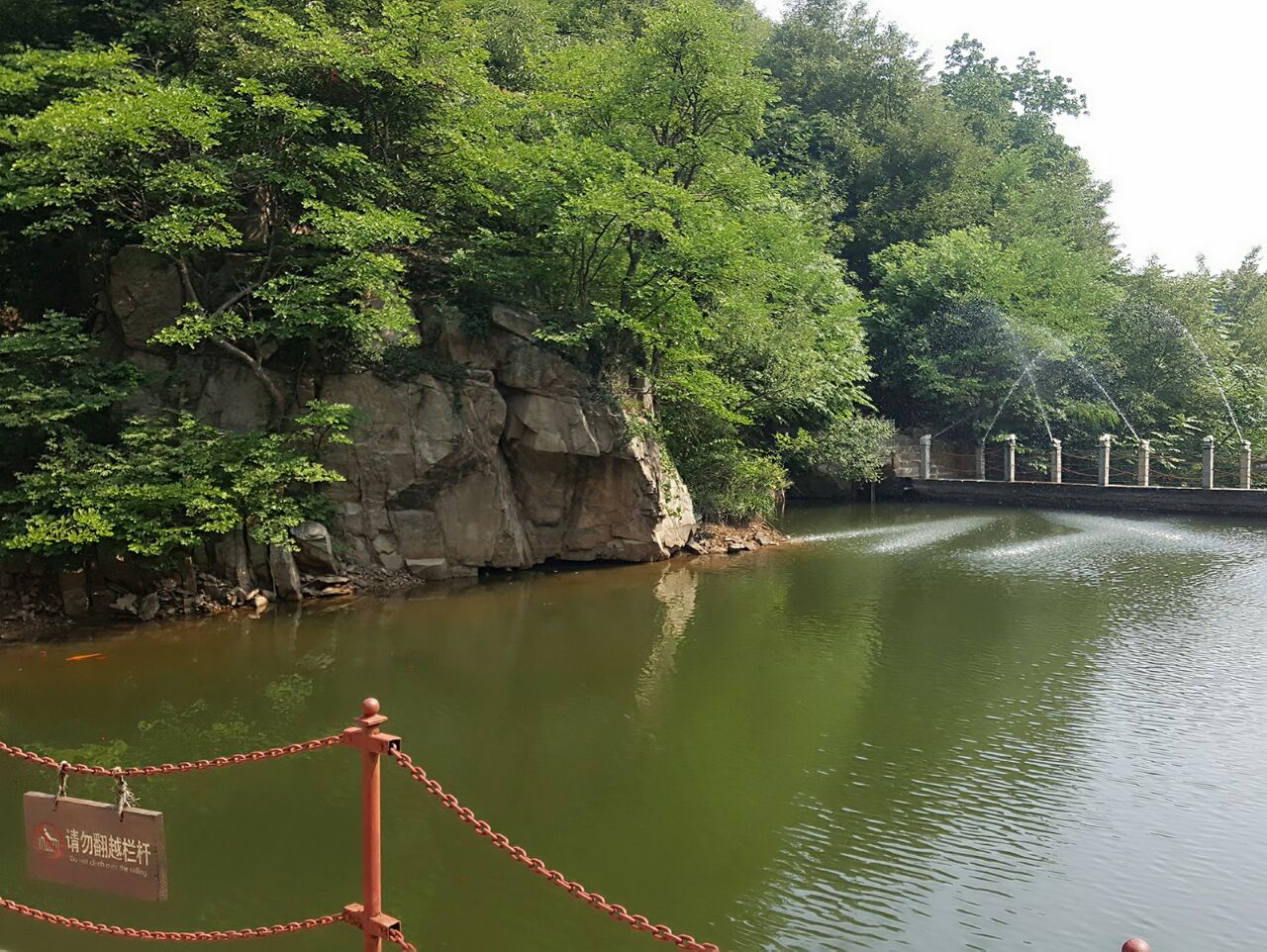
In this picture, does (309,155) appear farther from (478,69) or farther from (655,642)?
(655,642)

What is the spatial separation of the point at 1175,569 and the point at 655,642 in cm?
1048

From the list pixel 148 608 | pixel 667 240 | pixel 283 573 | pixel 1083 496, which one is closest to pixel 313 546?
pixel 283 573

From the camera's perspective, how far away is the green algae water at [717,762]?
5.91m

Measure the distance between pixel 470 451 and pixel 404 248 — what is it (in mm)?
4256

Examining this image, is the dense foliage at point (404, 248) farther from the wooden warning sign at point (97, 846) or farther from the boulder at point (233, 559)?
the wooden warning sign at point (97, 846)

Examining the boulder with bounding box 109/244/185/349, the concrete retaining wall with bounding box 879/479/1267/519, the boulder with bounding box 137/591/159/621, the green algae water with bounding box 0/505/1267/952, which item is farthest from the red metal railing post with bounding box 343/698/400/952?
the concrete retaining wall with bounding box 879/479/1267/519

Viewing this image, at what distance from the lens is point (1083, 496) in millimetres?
27781

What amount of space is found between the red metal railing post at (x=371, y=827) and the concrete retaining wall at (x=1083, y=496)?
1024 inches

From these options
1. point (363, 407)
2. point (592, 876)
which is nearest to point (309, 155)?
point (363, 407)

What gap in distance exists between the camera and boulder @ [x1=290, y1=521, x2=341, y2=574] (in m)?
14.8

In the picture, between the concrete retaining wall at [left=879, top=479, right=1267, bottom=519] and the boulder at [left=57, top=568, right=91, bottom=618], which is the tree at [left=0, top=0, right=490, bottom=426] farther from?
the concrete retaining wall at [left=879, top=479, right=1267, bottom=519]

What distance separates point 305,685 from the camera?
1062cm

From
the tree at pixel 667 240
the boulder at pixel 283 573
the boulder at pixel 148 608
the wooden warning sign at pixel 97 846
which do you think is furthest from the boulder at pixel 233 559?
the wooden warning sign at pixel 97 846

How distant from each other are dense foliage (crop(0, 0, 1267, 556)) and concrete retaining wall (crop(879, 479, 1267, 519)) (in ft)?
9.72
